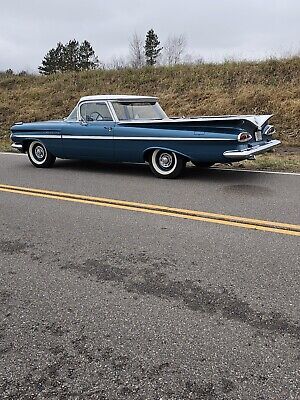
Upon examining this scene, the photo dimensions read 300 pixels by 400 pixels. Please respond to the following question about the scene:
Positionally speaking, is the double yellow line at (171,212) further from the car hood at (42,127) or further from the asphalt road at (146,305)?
the car hood at (42,127)

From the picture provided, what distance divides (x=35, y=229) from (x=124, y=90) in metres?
17.4

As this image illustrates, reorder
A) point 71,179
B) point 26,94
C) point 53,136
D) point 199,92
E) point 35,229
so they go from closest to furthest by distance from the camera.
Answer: point 35,229
point 71,179
point 53,136
point 199,92
point 26,94

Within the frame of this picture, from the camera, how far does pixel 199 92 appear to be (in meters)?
18.8

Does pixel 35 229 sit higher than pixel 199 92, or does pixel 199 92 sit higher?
pixel 199 92

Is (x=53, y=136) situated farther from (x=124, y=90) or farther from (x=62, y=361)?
(x=124, y=90)

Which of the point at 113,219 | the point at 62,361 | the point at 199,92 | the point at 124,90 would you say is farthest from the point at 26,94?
the point at 62,361

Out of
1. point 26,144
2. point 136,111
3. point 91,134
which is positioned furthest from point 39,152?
point 136,111

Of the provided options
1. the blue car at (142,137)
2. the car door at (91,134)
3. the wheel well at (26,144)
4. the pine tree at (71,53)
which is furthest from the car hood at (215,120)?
the pine tree at (71,53)

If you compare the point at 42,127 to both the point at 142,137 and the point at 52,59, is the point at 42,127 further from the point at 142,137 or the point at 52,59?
the point at 52,59

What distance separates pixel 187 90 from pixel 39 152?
11.4 meters

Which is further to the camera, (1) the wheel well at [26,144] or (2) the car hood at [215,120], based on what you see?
(1) the wheel well at [26,144]

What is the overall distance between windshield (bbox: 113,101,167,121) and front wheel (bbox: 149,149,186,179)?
3.41 ft

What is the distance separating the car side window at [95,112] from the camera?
8.66 m

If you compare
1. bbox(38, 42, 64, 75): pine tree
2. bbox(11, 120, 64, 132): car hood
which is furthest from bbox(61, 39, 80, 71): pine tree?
bbox(11, 120, 64, 132): car hood
